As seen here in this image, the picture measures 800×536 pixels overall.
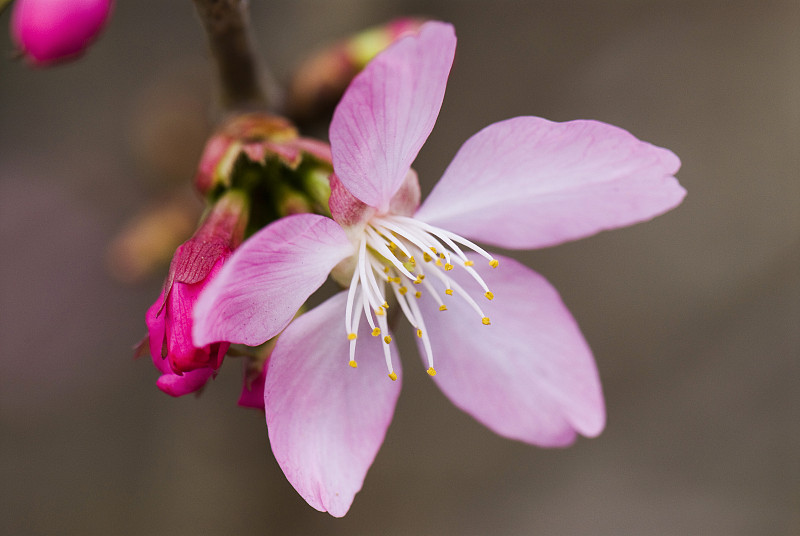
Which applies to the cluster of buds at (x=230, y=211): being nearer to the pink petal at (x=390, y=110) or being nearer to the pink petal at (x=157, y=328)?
the pink petal at (x=157, y=328)

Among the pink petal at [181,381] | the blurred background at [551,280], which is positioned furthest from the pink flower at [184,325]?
the blurred background at [551,280]

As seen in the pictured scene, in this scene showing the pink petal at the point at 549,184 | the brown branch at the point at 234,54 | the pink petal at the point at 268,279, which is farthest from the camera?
the brown branch at the point at 234,54

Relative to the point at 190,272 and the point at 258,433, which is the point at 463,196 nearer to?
the point at 190,272

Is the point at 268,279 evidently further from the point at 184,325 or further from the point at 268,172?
the point at 268,172

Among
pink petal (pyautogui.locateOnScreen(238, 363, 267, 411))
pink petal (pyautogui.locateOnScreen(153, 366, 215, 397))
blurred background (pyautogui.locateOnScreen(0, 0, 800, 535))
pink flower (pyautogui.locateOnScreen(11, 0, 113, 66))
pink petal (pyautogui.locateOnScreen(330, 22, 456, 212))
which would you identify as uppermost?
pink flower (pyautogui.locateOnScreen(11, 0, 113, 66))

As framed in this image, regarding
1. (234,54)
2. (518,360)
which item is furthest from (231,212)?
(518,360)

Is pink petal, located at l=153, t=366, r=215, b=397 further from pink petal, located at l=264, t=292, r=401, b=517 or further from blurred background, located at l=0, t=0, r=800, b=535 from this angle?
blurred background, located at l=0, t=0, r=800, b=535

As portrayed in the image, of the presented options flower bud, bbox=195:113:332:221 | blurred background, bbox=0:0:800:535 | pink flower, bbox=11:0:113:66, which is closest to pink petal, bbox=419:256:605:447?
flower bud, bbox=195:113:332:221
